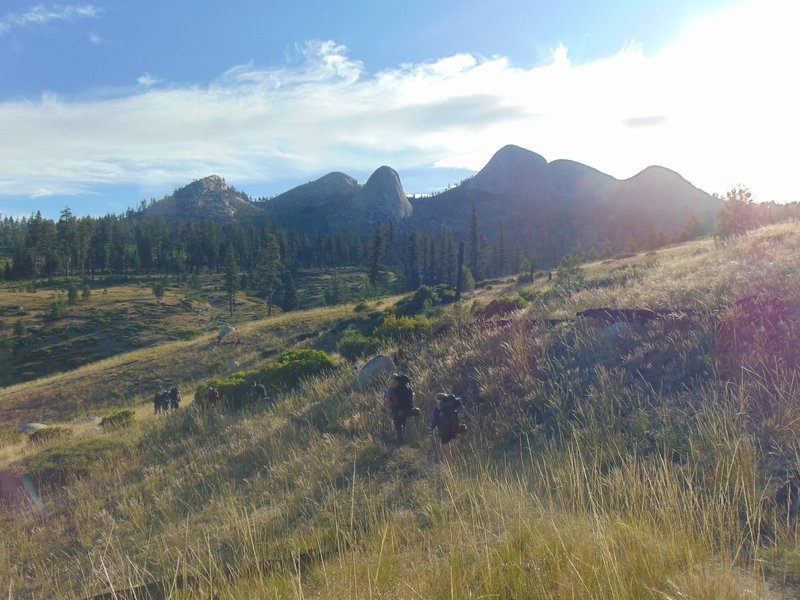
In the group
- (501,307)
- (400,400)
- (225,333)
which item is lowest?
(225,333)

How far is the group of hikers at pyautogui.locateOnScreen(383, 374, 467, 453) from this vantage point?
5.18 m

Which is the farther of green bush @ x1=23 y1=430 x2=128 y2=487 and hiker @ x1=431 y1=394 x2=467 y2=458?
green bush @ x1=23 y1=430 x2=128 y2=487

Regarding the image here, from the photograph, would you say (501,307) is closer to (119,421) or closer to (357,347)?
(357,347)

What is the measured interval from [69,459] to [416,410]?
7.68 meters

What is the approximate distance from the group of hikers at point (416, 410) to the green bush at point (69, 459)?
648 centimetres

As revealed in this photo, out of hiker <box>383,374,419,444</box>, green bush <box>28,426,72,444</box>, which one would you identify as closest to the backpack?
hiker <box>383,374,419,444</box>

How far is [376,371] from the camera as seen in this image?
9.48 metres

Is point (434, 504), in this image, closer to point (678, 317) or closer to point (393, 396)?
point (393, 396)

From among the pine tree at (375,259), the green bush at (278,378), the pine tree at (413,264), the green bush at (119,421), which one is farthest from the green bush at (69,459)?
the pine tree at (413,264)

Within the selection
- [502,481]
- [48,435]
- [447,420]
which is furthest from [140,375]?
[502,481]

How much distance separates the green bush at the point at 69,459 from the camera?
8562mm

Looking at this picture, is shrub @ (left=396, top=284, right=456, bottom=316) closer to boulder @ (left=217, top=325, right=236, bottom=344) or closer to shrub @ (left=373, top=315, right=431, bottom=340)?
shrub @ (left=373, top=315, right=431, bottom=340)

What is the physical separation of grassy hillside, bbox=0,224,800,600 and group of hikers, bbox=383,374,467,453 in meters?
0.30

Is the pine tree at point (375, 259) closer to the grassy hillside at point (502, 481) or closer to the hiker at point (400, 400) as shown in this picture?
the grassy hillside at point (502, 481)
